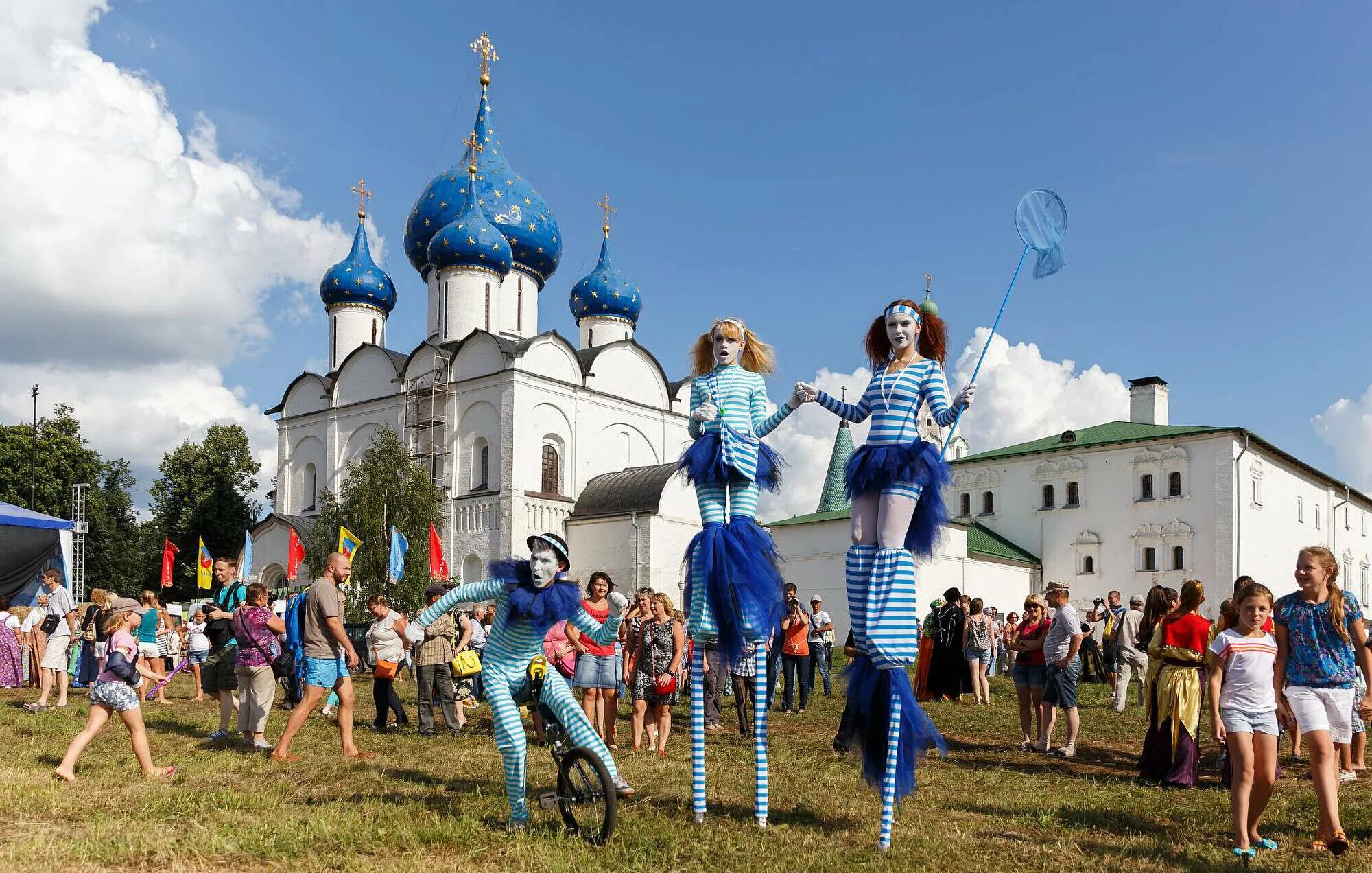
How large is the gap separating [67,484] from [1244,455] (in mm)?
51785

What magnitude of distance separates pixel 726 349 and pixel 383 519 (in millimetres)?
29220

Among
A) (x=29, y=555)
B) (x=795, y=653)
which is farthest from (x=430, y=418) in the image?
(x=795, y=653)

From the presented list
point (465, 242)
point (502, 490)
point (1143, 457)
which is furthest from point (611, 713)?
point (1143, 457)

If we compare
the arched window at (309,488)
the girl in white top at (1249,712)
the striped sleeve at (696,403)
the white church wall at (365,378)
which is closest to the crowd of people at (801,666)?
the girl in white top at (1249,712)

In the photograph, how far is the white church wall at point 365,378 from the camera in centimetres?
4400

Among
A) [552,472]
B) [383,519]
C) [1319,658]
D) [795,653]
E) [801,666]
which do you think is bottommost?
[801,666]

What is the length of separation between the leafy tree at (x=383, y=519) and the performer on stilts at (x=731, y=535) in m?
27.3

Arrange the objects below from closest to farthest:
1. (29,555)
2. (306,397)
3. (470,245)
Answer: (29,555) < (470,245) < (306,397)

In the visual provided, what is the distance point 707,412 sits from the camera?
674 centimetres

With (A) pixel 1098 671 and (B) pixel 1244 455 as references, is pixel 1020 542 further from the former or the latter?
(A) pixel 1098 671

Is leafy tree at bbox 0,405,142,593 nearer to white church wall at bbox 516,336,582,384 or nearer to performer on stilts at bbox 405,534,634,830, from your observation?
white church wall at bbox 516,336,582,384

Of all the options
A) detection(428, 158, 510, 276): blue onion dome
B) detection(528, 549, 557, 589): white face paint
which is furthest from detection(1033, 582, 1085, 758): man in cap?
detection(428, 158, 510, 276): blue onion dome

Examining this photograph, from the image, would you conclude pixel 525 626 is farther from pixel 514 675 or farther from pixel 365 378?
pixel 365 378

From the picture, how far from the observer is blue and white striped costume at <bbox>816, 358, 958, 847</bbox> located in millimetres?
6184
